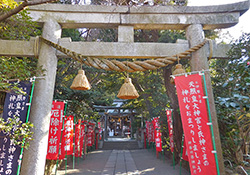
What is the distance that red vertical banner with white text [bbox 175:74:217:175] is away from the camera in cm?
296

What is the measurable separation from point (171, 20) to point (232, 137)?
3191 mm

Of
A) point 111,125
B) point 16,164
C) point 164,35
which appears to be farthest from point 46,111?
point 111,125

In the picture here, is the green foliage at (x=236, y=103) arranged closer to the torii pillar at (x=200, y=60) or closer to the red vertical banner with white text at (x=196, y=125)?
the torii pillar at (x=200, y=60)

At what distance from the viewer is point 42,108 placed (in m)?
3.53

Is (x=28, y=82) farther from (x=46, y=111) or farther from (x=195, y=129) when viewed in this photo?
(x=195, y=129)

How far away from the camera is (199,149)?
3.02 m

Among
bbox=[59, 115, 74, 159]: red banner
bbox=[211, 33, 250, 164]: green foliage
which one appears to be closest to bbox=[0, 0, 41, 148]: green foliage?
bbox=[59, 115, 74, 159]: red banner

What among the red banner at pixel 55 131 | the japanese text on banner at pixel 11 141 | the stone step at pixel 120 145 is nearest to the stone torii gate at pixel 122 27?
the japanese text on banner at pixel 11 141

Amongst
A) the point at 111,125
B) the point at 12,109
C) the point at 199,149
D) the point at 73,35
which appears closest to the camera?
the point at 199,149

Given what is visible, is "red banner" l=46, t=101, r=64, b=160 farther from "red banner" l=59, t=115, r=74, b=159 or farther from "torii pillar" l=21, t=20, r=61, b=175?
"torii pillar" l=21, t=20, r=61, b=175

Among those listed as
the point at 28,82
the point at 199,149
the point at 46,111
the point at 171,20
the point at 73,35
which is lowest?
the point at 199,149

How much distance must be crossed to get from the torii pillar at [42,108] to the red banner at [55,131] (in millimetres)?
1659

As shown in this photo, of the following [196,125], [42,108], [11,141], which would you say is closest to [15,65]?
[42,108]

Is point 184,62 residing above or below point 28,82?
above
